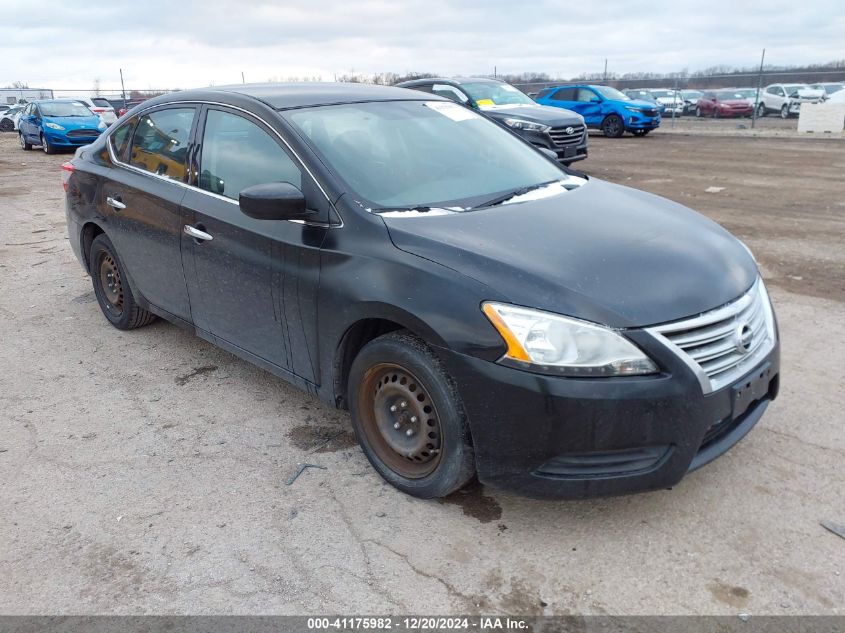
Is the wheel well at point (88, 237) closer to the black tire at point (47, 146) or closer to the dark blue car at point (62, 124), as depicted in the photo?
the dark blue car at point (62, 124)

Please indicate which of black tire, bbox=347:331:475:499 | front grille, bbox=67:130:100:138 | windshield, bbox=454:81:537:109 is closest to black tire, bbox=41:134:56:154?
front grille, bbox=67:130:100:138

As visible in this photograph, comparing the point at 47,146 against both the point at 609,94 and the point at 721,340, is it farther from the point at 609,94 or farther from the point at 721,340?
the point at 721,340

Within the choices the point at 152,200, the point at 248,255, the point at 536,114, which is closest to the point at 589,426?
the point at 248,255

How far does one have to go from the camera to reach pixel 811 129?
2128cm

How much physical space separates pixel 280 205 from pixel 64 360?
2531mm

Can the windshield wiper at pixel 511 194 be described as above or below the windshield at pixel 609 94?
below

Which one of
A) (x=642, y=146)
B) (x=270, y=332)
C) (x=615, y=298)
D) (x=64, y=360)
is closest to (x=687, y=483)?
(x=615, y=298)

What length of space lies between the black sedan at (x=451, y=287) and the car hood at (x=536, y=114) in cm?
859

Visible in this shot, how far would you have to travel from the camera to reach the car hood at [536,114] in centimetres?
1259

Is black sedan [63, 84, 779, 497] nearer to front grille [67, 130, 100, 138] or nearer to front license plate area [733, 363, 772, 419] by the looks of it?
front license plate area [733, 363, 772, 419]

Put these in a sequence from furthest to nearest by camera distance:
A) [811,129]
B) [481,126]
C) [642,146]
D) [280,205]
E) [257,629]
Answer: [811,129], [642,146], [481,126], [280,205], [257,629]

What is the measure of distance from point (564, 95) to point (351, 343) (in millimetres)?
20731

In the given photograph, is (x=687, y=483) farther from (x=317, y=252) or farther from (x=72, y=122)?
(x=72, y=122)

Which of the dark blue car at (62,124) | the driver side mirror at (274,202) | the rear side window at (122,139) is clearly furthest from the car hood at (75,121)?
the driver side mirror at (274,202)
